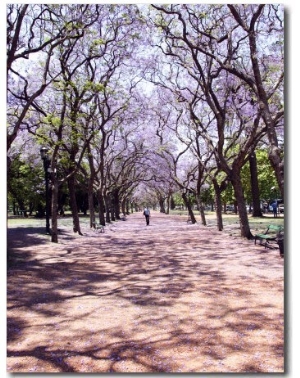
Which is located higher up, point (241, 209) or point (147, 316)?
point (241, 209)

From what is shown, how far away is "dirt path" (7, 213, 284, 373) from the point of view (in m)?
3.90

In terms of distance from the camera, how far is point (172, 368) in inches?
147

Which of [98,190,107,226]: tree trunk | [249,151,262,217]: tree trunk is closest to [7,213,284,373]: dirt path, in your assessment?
[98,190,107,226]: tree trunk

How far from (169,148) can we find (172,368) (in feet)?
82.0

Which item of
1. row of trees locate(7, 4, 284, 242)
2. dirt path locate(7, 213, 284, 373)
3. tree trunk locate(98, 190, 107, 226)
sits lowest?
dirt path locate(7, 213, 284, 373)

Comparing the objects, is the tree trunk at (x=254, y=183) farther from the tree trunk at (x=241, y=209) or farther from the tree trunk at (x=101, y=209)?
the tree trunk at (x=241, y=209)

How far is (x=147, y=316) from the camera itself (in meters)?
5.37

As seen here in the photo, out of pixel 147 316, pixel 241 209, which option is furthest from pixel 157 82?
pixel 147 316

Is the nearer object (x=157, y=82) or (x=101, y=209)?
(x=157, y=82)

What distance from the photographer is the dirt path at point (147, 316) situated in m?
3.90

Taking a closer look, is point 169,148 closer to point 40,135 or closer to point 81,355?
point 40,135

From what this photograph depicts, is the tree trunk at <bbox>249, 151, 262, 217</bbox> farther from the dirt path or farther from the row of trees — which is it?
the dirt path

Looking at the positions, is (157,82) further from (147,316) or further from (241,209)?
(147,316)

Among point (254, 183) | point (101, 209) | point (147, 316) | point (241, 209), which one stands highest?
point (254, 183)
